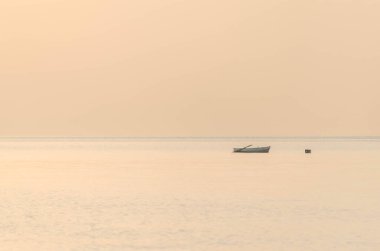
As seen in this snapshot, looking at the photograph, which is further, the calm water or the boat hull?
the boat hull

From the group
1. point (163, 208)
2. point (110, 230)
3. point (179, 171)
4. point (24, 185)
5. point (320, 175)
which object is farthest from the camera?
point (179, 171)

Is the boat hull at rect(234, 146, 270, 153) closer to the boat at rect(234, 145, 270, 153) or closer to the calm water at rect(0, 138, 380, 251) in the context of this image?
the boat at rect(234, 145, 270, 153)

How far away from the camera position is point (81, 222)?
2967 centimetres

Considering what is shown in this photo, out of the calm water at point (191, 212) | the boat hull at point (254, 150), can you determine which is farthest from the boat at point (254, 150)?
the calm water at point (191, 212)

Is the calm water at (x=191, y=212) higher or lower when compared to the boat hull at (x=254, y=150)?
lower

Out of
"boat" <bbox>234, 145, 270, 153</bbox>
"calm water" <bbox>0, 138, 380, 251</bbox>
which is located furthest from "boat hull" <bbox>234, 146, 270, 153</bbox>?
"calm water" <bbox>0, 138, 380, 251</bbox>

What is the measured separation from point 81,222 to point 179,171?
31.9 m

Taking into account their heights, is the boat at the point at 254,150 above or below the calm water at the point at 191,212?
above

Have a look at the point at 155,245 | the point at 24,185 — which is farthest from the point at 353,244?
the point at 24,185

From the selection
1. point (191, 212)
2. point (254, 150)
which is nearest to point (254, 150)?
point (254, 150)

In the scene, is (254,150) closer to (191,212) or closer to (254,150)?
(254,150)

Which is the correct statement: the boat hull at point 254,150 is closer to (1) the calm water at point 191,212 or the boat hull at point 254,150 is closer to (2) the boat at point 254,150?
(2) the boat at point 254,150

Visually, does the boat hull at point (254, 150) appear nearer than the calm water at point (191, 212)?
No

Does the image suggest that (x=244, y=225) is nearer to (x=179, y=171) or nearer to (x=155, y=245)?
(x=155, y=245)
